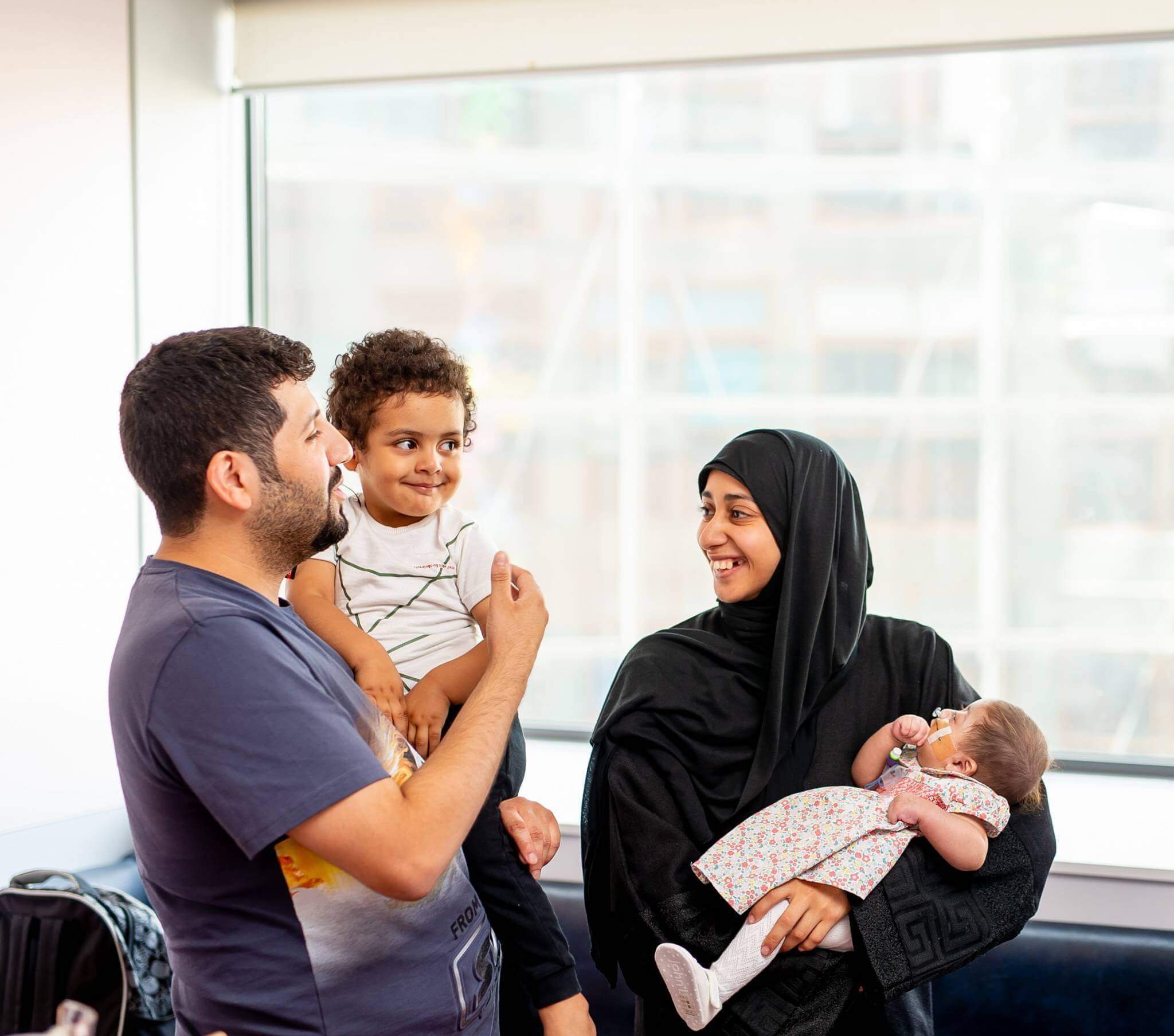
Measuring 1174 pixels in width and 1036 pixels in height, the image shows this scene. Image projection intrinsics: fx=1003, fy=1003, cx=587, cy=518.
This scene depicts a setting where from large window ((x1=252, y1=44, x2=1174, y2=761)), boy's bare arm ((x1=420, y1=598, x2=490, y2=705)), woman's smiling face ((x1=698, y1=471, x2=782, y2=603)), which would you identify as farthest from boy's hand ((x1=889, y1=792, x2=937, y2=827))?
large window ((x1=252, y1=44, x2=1174, y2=761))

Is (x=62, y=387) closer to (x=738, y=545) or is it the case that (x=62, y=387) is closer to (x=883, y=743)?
(x=738, y=545)

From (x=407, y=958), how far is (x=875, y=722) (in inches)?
36.6

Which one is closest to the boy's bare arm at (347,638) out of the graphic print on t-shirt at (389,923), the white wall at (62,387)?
the graphic print on t-shirt at (389,923)

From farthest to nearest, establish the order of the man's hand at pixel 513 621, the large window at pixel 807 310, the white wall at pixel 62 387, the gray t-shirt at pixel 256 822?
the large window at pixel 807 310 → the white wall at pixel 62 387 → the man's hand at pixel 513 621 → the gray t-shirt at pixel 256 822

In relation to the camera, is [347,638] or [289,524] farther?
[347,638]

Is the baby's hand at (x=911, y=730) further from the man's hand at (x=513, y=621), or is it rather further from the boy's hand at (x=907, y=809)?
the man's hand at (x=513, y=621)

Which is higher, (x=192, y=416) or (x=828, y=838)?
(x=192, y=416)

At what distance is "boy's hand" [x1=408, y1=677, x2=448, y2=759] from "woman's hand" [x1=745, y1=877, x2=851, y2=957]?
0.56 m

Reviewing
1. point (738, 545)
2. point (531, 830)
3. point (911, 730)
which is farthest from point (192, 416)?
point (911, 730)

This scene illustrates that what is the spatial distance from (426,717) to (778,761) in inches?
24.5

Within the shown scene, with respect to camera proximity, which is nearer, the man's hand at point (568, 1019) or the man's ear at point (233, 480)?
the man's ear at point (233, 480)

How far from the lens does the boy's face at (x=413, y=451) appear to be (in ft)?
5.50

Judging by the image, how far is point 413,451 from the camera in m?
1.70

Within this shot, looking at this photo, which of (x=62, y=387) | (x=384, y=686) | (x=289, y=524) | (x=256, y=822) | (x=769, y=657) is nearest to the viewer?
(x=256, y=822)
